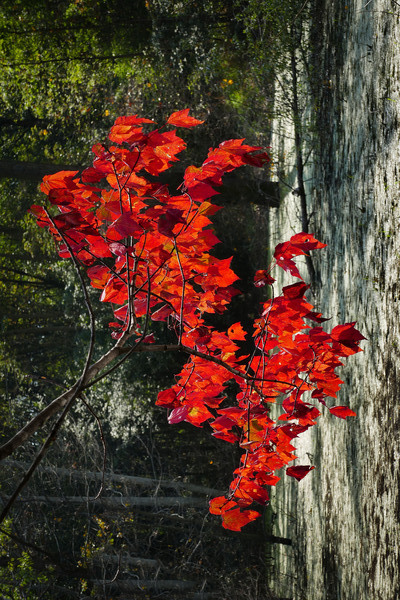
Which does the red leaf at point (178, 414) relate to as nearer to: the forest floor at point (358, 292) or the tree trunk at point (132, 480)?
the forest floor at point (358, 292)

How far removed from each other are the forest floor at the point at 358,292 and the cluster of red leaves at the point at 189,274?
30 centimetres

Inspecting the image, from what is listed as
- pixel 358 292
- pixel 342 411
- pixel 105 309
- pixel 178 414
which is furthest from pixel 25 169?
pixel 342 411

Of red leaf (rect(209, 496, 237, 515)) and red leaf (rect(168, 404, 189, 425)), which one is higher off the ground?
red leaf (rect(168, 404, 189, 425))

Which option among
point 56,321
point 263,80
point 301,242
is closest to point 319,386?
point 301,242

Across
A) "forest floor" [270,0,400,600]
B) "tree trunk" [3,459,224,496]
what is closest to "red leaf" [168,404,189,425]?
"forest floor" [270,0,400,600]

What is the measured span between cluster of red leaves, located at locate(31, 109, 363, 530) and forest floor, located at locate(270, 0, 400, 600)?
0.30 meters

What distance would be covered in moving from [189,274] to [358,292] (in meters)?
1.14

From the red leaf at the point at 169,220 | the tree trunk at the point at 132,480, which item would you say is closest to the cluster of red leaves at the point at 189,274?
the red leaf at the point at 169,220

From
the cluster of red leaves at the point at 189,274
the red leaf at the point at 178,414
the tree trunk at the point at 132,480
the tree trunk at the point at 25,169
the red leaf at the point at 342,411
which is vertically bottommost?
the tree trunk at the point at 132,480

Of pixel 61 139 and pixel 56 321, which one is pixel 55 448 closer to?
pixel 56 321

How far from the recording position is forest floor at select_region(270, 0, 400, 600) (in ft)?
7.56

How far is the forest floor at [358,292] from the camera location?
230 cm

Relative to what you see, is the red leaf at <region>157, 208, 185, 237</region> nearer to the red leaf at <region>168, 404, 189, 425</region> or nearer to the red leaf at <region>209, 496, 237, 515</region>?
the red leaf at <region>168, 404, 189, 425</region>

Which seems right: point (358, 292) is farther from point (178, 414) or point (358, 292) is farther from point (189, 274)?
point (178, 414)
